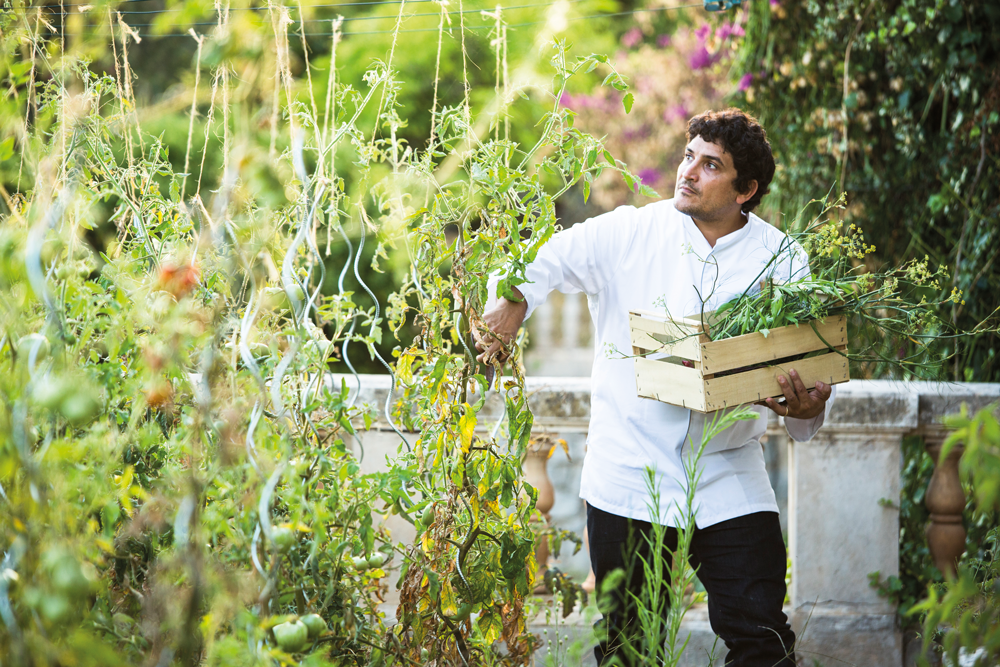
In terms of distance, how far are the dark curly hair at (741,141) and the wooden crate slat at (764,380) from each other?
1.73 feet

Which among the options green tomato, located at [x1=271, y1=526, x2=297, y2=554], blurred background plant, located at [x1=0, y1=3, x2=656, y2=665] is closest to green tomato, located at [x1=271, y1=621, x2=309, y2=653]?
blurred background plant, located at [x1=0, y1=3, x2=656, y2=665]

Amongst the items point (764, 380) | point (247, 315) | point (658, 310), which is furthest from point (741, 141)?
point (247, 315)

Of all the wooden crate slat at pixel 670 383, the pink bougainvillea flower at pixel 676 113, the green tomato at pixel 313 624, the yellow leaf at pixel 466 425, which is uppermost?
the pink bougainvillea flower at pixel 676 113

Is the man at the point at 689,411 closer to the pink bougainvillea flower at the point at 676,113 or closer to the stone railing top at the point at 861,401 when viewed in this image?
the stone railing top at the point at 861,401

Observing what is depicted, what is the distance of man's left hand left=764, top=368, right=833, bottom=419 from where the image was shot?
200 cm

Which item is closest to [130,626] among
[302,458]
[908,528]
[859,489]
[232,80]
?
[302,458]

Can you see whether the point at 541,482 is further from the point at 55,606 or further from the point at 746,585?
the point at 55,606

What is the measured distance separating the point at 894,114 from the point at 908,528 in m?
1.86

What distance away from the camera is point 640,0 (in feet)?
38.3

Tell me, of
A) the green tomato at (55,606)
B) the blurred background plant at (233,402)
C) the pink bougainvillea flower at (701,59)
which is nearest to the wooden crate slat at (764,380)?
the blurred background plant at (233,402)

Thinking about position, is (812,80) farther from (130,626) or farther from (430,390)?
(130,626)

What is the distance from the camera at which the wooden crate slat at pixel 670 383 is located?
75.0 inches

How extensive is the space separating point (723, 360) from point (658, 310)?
0.32 meters

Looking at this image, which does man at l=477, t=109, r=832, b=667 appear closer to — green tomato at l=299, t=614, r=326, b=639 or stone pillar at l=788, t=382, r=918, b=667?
stone pillar at l=788, t=382, r=918, b=667
